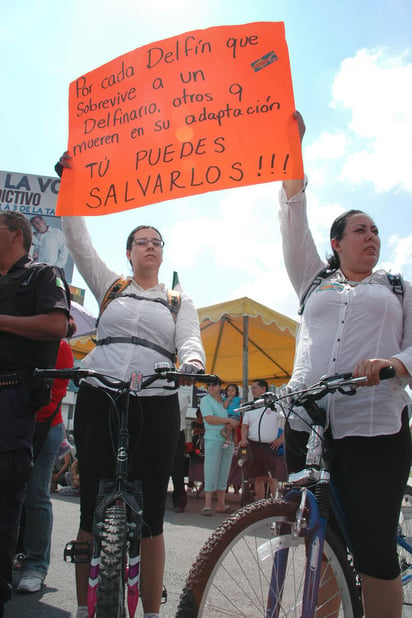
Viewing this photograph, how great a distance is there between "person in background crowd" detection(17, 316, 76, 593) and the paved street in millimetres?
125

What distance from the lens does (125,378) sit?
233 cm

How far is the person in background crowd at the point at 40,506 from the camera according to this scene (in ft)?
10.3

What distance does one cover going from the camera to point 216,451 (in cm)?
703

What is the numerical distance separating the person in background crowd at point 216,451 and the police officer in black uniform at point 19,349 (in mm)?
4734

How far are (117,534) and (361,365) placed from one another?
43.6 inches

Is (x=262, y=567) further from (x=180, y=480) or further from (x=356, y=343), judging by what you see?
(x=180, y=480)

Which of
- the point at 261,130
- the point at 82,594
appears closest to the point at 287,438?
the point at 82,594

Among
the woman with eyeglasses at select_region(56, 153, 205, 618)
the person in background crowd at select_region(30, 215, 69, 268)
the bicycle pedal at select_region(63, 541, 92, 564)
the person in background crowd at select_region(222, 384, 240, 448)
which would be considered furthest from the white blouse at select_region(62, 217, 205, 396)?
the person in background crowd at select_region(222, 384, 240, 448)

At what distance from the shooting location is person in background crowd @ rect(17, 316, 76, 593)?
3127 millimetres

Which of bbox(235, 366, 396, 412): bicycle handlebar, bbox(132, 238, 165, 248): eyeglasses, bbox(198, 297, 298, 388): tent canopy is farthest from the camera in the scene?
bbox(198, 297, 298, 388): tent canopy

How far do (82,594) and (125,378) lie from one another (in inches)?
37.5

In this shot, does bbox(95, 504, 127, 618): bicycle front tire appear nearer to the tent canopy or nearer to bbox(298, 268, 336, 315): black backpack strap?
bbox(298, 268, 336, 315): black backpack strap

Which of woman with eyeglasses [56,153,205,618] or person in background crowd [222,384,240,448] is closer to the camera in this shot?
woman with eyeglasses [56,153,205,618]

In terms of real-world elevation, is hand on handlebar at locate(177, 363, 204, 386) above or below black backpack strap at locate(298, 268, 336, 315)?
below
